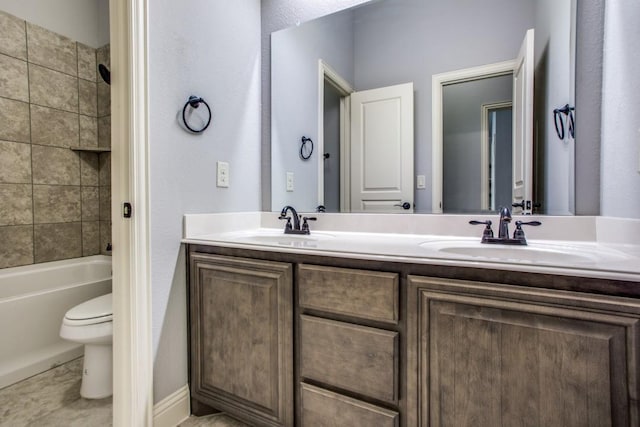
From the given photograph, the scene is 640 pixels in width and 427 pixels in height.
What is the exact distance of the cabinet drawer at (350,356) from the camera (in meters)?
0.93

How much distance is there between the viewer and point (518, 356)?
0.77 meters

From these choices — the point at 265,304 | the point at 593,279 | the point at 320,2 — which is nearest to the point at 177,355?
the point at 265,304

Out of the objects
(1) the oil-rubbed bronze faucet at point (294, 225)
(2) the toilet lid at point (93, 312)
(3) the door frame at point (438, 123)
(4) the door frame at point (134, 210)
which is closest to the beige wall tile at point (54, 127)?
(2) the toilet lid at point (93, 312)

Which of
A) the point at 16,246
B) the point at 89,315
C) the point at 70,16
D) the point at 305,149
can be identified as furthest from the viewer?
the point at 70,16

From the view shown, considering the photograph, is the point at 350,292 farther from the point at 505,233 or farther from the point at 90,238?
the point at 90,238

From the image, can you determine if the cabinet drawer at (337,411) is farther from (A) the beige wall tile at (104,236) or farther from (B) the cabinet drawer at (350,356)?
(A) the beige wall tile at (104,236)

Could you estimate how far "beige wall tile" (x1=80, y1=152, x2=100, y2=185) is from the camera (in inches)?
93.2

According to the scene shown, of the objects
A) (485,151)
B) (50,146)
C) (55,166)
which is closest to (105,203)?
(55,166)

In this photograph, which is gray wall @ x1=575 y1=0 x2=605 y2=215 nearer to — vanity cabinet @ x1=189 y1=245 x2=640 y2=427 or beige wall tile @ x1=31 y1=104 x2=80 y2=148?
vanity cabinet @ x1=189 y1=245 x2=640 y2=427

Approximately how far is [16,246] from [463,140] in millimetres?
Result: 2718

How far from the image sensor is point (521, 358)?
2.52 feet

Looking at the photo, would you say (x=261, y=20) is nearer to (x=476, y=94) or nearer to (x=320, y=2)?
(x=320, y=2)

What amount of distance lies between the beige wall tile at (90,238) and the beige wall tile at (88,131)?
0.61 metres

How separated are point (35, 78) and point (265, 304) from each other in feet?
7.63
